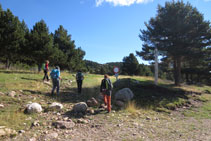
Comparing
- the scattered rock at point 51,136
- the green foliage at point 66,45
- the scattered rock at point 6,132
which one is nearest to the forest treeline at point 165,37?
the green foliage at point 66,45

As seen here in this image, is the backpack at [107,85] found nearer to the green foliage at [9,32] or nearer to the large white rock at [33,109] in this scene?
the large white rock at [33,109]

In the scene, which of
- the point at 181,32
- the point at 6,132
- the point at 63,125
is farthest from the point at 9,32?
the point at 181,32

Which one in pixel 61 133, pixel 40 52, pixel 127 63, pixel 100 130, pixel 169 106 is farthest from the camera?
pixel 127 63

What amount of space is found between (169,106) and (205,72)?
89.9ft

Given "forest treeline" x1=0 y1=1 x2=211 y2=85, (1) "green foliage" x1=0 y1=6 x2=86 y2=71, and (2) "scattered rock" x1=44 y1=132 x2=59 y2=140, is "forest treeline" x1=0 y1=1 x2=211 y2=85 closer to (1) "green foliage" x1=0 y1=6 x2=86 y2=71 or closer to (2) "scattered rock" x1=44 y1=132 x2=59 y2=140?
(1) "green foliage" x1=0 y1=6 x2=86 y2=71

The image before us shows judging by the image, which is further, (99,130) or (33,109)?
(33,109)

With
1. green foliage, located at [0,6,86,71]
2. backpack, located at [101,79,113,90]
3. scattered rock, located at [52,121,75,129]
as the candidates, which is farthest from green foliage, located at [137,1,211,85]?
green foliage, located at [0,6,86,71]

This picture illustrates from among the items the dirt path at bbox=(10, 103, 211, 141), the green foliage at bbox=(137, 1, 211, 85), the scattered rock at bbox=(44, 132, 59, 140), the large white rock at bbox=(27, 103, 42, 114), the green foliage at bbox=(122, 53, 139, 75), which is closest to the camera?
the scattered rock at bbox=(44, 132, 59, 140)

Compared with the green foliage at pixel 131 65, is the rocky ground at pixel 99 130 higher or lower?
lower

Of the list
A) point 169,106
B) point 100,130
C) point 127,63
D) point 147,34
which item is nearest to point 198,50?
point 147,34

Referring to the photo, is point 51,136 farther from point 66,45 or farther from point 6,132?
point 66,45

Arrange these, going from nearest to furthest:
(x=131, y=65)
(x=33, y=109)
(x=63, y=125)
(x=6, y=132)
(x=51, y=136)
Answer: (x=6, y=132) < (x=51, y=136) < (x=63, y=125) < (x=33, y=109) < (x=131, y=65)

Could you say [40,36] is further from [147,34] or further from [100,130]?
[100,130]

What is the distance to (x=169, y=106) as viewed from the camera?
8070 mm
